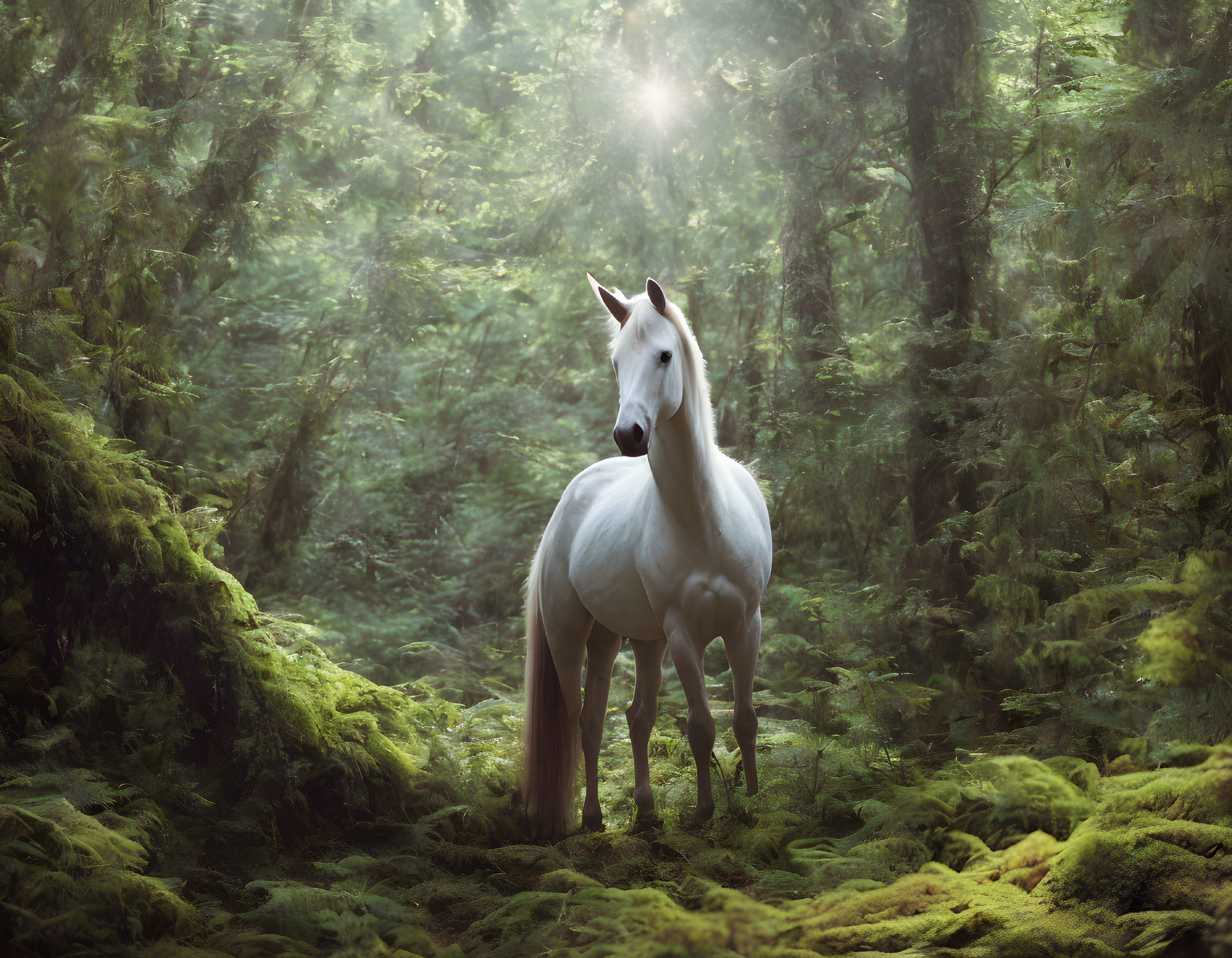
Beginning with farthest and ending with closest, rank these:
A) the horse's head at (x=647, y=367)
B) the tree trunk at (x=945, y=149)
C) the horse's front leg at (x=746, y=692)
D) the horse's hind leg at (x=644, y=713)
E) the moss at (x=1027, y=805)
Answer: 1. the tree trunk at (x=945, y=149)
2. the horse's hind leg at (x=644, y=713)
3. the horse's front leg at (x=746, y=692)
4. the horse's head at (x=647, y=367)
5. the moss at (x=1027, y=805)

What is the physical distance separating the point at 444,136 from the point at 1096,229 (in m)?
11.8

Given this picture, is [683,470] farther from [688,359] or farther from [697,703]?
[697,703]

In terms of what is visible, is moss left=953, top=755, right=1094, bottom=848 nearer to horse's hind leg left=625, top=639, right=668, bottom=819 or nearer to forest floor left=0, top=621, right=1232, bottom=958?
forest floor left=0, top=621, right=1232, bottom=958

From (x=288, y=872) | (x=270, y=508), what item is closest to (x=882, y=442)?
(x=288, y=872)

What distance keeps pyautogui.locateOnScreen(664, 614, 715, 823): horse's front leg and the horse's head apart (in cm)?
92

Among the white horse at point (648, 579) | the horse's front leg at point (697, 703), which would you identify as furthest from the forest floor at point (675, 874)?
the white horse at point (648, 579)

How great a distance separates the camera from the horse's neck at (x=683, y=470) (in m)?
3.39

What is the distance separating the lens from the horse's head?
298 cm

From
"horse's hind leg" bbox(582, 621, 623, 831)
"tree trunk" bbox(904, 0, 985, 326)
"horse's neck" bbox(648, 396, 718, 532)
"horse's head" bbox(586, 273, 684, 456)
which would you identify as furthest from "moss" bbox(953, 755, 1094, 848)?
"tree trunk" bbox(904, 0, 985, 326)

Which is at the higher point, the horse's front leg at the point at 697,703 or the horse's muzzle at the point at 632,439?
the horse's muzzle at the point at 632,439

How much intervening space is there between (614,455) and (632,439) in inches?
272

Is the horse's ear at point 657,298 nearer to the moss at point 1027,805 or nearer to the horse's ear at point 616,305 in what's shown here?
the horse's ear at point 616,305

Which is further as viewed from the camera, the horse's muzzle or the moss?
the horse's muzzle

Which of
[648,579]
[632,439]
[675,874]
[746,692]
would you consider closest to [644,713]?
[746,692]
